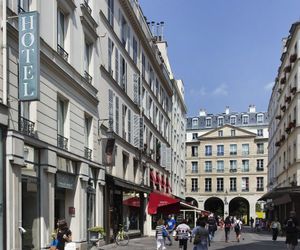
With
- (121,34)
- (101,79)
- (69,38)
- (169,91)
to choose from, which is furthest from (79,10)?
(169,91)

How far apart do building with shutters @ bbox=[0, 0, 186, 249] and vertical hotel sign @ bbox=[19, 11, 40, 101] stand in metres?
0.03

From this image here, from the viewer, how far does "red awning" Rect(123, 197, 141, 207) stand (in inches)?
1203

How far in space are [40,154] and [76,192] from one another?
4198mm

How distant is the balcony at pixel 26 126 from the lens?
14973 millimetres

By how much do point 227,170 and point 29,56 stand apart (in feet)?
271

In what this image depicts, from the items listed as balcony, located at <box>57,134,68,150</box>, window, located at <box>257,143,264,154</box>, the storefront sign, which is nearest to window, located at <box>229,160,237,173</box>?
window, located at <box>257,143,264,154</box>

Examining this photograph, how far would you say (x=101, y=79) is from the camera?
81.0 ft

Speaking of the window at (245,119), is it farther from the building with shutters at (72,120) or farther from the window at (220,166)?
the building with shutters at (72,120)

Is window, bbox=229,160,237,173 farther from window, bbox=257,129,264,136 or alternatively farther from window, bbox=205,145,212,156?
window, bbox=257,129,264,136

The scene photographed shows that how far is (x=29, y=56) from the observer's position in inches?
567

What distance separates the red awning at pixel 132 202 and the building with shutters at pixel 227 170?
58003 millimetres

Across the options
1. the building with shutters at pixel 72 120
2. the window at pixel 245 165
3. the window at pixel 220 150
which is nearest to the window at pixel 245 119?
the window at pixel 220 150

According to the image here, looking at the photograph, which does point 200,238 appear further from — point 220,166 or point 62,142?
point 220,166

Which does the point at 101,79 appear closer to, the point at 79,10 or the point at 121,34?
the point at 79,10
